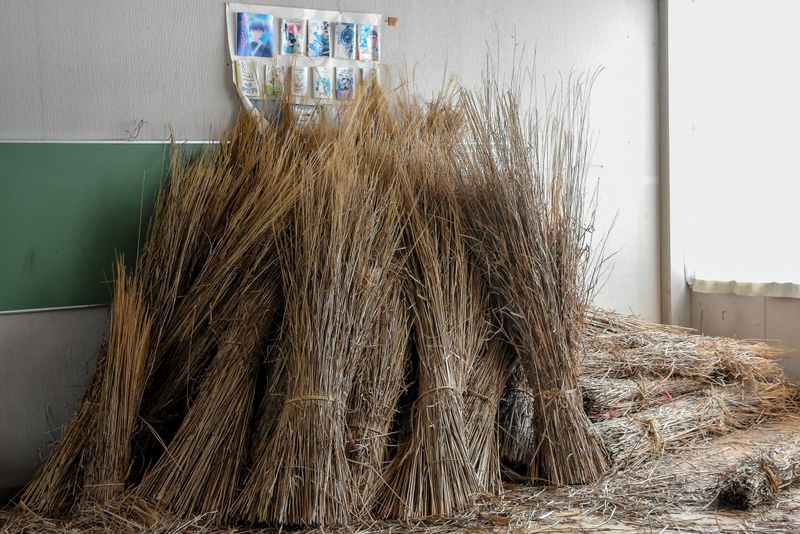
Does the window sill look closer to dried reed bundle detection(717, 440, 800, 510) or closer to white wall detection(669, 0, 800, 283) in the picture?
white wall detection(669, 0, 800, 283)

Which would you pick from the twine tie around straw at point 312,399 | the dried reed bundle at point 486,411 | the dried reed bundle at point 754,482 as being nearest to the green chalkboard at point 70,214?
the twine tie around straw at point 312,399

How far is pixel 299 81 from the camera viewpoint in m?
3.61

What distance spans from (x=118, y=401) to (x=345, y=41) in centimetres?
179

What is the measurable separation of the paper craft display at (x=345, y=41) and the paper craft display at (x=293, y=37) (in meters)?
0.15

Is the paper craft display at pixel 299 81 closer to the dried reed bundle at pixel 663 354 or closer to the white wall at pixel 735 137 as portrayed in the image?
the dried reed bundle at pixel 663 354

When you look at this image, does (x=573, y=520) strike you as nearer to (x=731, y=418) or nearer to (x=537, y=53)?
(x=731, y=418)

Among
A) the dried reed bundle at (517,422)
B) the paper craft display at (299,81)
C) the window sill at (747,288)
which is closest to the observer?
the dried reed bundle at (517,422)

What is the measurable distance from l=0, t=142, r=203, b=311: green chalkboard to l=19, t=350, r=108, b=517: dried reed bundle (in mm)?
475

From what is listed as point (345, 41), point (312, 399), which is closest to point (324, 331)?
point (312, 399)

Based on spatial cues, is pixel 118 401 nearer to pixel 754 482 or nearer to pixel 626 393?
pixel 626 393

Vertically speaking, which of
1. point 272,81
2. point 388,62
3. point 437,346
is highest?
point 388,62

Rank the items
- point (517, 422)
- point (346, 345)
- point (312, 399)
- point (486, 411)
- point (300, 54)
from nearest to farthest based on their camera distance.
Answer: point (312, 399)
point (346, 345)
point (486, 411)
point (517, 422)
point (300, 54)

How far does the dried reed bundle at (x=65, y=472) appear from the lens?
9.30 ft

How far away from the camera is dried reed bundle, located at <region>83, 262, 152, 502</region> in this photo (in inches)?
109
